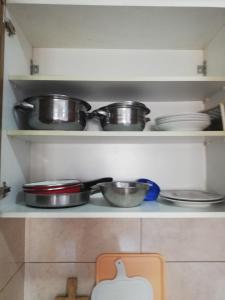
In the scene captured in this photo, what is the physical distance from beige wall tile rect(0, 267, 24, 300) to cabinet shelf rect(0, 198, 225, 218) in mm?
274

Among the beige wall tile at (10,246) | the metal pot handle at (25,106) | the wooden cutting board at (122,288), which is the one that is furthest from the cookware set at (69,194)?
the wooden cutting board at (122,288)

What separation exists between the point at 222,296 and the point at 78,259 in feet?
1.93

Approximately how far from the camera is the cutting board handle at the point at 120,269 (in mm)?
937

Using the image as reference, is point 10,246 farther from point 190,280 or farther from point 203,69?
point 203,69

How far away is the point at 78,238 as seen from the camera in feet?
3.13

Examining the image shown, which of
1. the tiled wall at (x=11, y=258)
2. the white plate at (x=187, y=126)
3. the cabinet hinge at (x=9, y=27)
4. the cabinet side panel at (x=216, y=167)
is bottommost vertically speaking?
the tiled wall at (x=11, y=258)

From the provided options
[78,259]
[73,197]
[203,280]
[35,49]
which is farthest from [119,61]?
[203,280]

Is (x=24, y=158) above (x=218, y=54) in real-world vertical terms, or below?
below

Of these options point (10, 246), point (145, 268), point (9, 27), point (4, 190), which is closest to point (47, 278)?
point (10, 246)

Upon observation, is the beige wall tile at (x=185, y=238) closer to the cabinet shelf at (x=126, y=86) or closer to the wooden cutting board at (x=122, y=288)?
the wooden cutting board at (x=122, y=288)

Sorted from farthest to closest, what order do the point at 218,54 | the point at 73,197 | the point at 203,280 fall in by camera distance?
the point at 203,280, the point at 218,54, the point at 73,197

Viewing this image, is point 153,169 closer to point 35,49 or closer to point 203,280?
point 203,280

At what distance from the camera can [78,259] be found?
950mm

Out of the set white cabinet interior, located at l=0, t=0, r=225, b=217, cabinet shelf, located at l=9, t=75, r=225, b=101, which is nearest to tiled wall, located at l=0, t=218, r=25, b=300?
white cabinet interior, located at l=0, t=0, r=225, b=217
